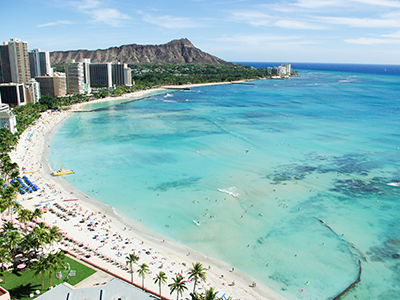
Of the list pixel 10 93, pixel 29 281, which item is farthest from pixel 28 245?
pixel 10 93

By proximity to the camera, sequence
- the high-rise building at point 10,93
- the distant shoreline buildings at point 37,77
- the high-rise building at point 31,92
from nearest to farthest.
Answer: the high-rise building at point 10,93
the distant shoreline buildings at point 37,77
the high-rise building at point 31,92

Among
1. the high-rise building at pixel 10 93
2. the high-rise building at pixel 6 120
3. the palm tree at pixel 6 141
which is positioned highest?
the high-rise building at pixel 10 93

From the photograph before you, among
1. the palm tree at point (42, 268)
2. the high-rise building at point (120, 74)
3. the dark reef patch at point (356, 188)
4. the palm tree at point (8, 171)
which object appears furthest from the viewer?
the high-rise building at point (120, 74)

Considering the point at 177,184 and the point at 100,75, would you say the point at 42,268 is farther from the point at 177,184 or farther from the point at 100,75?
the point at 100,75

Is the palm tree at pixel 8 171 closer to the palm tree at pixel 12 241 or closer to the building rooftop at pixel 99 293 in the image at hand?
the palm tree at pixel 12 241

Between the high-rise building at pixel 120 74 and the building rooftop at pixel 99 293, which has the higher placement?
the high-rise building at pixel 120 74

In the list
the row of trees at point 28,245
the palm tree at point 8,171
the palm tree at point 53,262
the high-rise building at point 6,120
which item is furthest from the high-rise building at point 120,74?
the palm tree at point 53,262

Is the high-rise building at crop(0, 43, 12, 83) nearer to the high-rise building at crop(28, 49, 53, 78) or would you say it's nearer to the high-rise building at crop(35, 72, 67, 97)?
the high-rise building at crop(35, 72, 67, 97)

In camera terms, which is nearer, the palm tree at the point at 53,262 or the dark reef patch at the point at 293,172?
the palm tree at the point at 53,262
